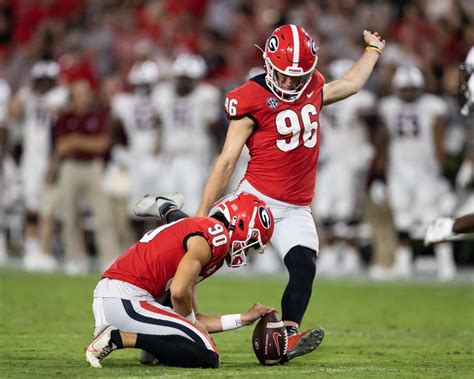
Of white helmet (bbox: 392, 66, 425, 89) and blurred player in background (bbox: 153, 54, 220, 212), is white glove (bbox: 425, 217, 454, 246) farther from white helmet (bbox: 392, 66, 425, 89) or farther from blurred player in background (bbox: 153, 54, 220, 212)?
blurred player in background (bbox: 153, 54, 220, 212)

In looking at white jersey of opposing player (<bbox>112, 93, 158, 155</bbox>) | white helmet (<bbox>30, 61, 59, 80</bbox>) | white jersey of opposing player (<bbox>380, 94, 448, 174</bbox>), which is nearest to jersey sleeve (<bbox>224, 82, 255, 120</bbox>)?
white jersey of opposing player (<bbox>380, 94, 448, 174</bbox>)

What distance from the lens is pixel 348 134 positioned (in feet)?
47.9

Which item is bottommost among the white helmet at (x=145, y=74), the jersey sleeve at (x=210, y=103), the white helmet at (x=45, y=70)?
the jersey sleeve at (x=210, y=103)

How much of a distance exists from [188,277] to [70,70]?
857cm

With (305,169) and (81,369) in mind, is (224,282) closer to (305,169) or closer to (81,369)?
(305,169)

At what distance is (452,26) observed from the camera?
1553cm

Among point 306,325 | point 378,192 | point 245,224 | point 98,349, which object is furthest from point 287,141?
point 378,192

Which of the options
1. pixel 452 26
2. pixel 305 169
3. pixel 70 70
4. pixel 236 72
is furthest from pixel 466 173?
pixel 305 169

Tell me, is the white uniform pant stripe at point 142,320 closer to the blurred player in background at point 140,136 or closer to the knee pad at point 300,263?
the knee pad at point 300,263

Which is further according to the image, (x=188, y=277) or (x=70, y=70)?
(x=70, y=70)

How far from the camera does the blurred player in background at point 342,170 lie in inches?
572

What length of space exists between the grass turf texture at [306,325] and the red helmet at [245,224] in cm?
67

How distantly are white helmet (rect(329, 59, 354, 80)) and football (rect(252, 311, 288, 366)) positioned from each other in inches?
281

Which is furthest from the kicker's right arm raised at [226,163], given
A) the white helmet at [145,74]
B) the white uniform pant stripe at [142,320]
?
the white helmet at [145,74]
